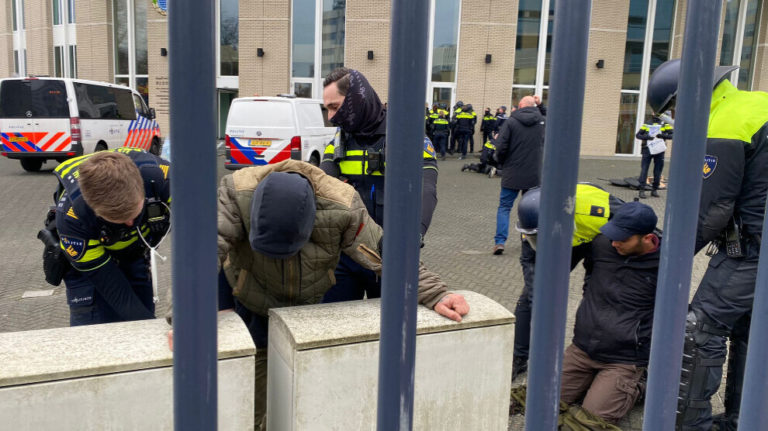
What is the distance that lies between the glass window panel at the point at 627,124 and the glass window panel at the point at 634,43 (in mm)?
382

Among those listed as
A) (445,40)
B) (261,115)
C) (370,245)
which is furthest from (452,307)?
(445,40)

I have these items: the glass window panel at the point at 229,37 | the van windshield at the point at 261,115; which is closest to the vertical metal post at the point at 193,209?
the van windshield at the point at 261,115

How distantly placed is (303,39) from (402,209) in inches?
849

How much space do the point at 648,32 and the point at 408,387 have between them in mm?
22551

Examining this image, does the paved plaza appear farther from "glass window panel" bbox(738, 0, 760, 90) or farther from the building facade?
"glass window panel" bbox(738, 0, 760, 90)

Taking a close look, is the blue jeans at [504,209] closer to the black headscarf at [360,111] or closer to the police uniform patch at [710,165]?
the black headscarf at [360,111]

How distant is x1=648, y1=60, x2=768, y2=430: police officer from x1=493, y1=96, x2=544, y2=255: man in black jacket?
3.81 meters

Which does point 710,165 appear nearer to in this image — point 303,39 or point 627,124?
point 303,39

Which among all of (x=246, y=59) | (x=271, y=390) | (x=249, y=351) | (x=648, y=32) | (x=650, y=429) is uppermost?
(x=648, y=32)

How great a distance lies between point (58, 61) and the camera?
82.6ft

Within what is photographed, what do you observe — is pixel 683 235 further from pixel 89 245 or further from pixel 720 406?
pixel 720 406

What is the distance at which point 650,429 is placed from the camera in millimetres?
936

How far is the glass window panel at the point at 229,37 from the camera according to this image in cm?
2147

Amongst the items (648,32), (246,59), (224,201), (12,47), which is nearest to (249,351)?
(224,201)
